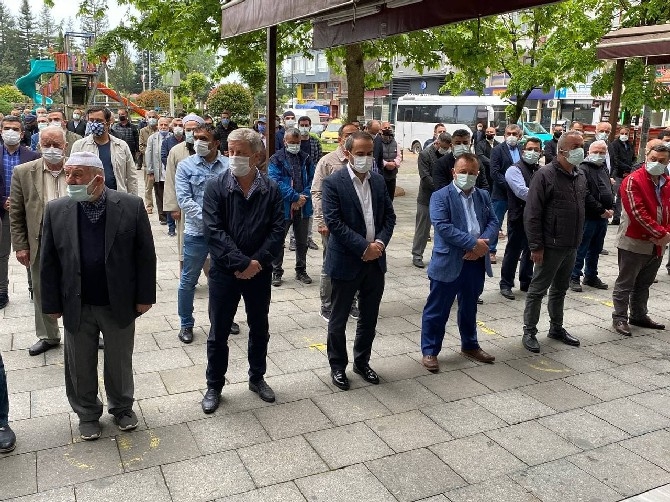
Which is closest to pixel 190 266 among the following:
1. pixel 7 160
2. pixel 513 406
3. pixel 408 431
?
pixel 7 160

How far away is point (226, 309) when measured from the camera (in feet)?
13.9

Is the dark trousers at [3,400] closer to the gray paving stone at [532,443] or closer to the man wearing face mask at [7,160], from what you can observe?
the man wearing face mask at [7,160]

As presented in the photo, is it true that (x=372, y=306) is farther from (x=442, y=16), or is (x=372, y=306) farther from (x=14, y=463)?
(x=442, y=16)

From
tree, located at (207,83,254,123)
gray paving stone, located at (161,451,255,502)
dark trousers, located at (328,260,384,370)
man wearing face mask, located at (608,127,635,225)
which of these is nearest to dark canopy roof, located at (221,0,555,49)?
dark trousers, located at (328,260,384,370)

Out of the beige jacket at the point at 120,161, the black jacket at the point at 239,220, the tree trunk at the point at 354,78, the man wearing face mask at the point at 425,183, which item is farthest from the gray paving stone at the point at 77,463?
the tree trunk at the point at 354,78

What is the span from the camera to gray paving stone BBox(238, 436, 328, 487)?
3510 mm

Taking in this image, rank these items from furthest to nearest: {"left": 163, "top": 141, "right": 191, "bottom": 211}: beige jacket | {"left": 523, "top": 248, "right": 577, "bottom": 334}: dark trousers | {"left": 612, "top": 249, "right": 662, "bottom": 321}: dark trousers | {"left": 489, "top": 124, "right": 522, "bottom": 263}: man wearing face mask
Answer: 1. {"left": 489, "top": 124, "right": 522, "bottom": 263}: man wearing face mask
2. {"left": 163, "top": 141, "right": 191, "bottom": 211}: beige jacket
3. {"left": 612, "top": 249, "right": 662, "bottom": 321}: dark trousers
4. {"left": 523, "top": 248, "right": 577, "bottom": 334}: dark trousers

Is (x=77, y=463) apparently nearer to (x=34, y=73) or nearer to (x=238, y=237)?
(x=238, y=237)

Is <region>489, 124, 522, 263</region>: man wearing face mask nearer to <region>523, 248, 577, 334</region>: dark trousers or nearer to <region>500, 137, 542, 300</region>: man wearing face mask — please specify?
<region>500, 137, 542, 300</region>: man wearing face mask

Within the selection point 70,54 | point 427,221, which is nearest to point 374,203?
point 427,221

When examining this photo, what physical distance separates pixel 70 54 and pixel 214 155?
22.2m

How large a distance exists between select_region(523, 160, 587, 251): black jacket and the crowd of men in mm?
12

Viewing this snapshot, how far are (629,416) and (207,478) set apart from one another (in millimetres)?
2983

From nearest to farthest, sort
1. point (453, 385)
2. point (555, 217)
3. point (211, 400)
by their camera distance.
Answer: point (211, 400) < point (453, 385) < point (555, 217)
